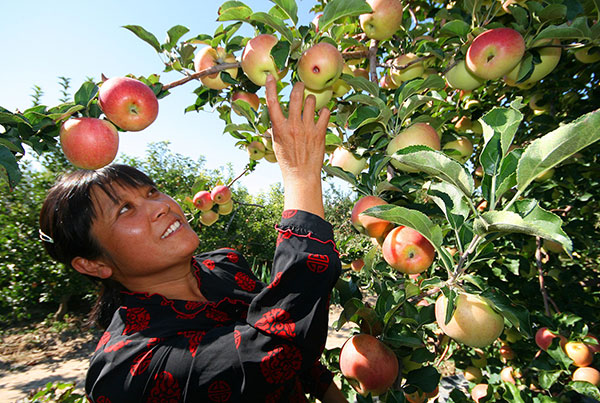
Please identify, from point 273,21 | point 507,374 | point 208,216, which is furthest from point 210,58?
point 507,374

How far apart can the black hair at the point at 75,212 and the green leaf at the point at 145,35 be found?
454mm

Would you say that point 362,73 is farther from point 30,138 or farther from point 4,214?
point 4,214

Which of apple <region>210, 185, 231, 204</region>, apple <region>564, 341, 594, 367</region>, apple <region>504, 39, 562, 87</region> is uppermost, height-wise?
apple <region>504, 39, 562, 87</region>

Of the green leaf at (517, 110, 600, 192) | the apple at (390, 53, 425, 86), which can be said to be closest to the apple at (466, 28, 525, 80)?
the apple at (390, 53, 425, 86)

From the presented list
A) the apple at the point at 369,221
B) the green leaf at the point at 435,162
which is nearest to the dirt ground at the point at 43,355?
the apple at the point at 369,221

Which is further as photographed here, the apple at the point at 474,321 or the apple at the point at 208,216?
the apple at the point at 208,216

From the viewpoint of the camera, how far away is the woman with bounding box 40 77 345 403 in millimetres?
715

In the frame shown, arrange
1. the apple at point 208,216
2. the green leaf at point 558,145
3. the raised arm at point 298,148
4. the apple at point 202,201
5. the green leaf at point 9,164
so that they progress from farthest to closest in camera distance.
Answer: the apple at point 208,216
the apple at point 202,201
the raised arm at point 298,148
the green leaf at point 9,164
the green leaf at point 558,145

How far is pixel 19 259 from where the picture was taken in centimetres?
519

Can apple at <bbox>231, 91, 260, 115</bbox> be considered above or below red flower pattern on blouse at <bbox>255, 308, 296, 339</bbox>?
above

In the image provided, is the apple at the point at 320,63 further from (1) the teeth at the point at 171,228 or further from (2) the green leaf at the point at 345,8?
(1) the teeth at the point at 171,228

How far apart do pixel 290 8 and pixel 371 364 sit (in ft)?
3.90

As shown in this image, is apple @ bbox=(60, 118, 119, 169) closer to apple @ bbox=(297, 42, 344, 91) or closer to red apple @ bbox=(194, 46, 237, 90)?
red apple @ bbox=(194, 46, 237, 90)

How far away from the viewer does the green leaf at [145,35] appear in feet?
3.13
